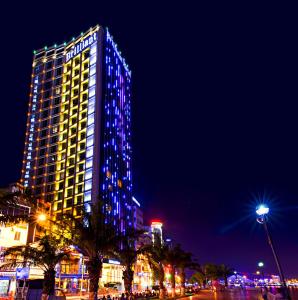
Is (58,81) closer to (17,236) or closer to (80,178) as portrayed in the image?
(80,178)

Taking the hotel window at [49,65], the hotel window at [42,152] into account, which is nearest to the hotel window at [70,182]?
the hotel window at [42,152]

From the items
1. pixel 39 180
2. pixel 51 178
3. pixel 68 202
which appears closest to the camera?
pixel 68 202

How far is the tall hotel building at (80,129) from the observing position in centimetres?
8969

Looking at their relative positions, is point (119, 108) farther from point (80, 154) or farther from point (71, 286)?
point (71, 286)

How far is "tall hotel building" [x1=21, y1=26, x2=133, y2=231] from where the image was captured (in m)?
89.7

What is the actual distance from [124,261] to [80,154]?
62578mm

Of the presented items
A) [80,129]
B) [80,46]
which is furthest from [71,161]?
[80,46]

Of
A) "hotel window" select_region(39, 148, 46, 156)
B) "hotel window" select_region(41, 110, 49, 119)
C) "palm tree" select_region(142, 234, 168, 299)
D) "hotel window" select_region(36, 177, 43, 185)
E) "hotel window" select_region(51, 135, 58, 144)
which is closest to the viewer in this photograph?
"palm tree" select_region(142, 234, 168, 299)

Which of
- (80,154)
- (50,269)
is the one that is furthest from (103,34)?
(50,269)

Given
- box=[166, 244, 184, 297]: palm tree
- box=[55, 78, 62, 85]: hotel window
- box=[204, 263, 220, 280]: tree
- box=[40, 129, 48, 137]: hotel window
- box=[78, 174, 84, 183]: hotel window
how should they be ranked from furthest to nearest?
box=[204, 263, 220, 280]: tree → box=[55, 78, 62, 85]: hotel window → box=[40, 129, 48, 137]: hotel window → box=[78, 174, 84, 183]: hotel window → box=[166, 244, 184, 297]: palm tree

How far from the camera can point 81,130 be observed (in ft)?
317

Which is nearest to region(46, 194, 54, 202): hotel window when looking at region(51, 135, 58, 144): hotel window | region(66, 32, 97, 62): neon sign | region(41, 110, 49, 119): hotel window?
region(51, 135, 58, 144): hotel window

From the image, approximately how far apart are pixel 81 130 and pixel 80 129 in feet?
2.33

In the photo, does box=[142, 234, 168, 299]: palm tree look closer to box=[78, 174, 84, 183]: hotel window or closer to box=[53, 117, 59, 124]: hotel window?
box=[78, 174, 84, 183]: hotel window
